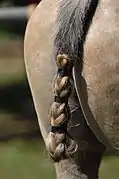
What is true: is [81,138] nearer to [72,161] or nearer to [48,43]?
[72,161]

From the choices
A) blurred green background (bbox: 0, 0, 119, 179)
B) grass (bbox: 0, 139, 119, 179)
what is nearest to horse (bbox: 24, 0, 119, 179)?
blurred green background (bbox: 0, 0, 119, 179)

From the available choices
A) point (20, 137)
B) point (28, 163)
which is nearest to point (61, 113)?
point (28, 163)

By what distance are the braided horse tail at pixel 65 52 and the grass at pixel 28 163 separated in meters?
1.52

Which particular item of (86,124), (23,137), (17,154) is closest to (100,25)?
(86,124)

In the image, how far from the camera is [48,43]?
142 cm

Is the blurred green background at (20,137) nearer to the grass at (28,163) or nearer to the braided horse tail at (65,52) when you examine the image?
the grass at (28,163)

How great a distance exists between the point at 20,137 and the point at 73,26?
2.52 m

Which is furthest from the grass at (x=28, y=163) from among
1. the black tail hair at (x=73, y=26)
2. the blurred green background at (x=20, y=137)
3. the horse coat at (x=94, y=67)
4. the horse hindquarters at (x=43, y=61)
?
the black tail hair at (x=73, y=26)

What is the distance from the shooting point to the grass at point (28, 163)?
121 inches

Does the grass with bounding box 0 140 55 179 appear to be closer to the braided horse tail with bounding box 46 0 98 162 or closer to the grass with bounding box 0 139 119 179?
the grass with bounding box 0 139 119 179

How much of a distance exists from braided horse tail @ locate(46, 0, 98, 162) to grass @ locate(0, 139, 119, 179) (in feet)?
4.98

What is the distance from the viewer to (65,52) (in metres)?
1.32

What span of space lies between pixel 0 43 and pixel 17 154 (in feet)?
14.2

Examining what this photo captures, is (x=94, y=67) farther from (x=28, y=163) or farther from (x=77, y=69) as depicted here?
(x=28, y=163)
